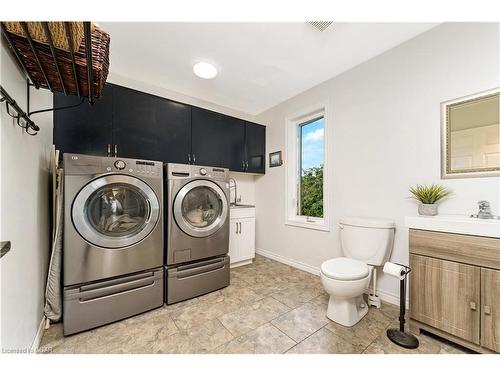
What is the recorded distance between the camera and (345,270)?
147cm

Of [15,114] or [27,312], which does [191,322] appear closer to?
[27,312]

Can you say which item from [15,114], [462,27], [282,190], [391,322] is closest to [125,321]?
[15,114]

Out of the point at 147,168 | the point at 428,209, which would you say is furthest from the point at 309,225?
the point at 147,168

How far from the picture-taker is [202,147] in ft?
8.14

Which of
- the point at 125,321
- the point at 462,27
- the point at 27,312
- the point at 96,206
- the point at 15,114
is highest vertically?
the point at 462,27

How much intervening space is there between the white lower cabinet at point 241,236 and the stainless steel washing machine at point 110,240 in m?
1.04

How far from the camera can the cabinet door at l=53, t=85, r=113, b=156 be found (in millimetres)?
1697

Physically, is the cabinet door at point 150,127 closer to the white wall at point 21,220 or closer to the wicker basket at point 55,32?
the white wall at point 21,220

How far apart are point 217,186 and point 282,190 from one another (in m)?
1.18

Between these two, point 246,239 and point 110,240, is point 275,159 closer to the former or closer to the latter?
point 246,239

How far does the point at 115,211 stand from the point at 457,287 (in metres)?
2.42

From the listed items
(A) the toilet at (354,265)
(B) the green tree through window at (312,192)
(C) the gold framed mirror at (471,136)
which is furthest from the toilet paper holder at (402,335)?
(B) the green tree through window at (312,192)

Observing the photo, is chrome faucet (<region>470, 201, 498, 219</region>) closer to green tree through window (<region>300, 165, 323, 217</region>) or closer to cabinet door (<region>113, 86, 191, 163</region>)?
green tree through window (<region>300, 165, 323, 217</region>)

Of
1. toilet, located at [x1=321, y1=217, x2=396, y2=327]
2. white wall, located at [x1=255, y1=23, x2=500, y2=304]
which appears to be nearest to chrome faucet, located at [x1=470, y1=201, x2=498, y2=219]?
white wall, located at [x1=255, y1=23, x2=500, y2=304]
